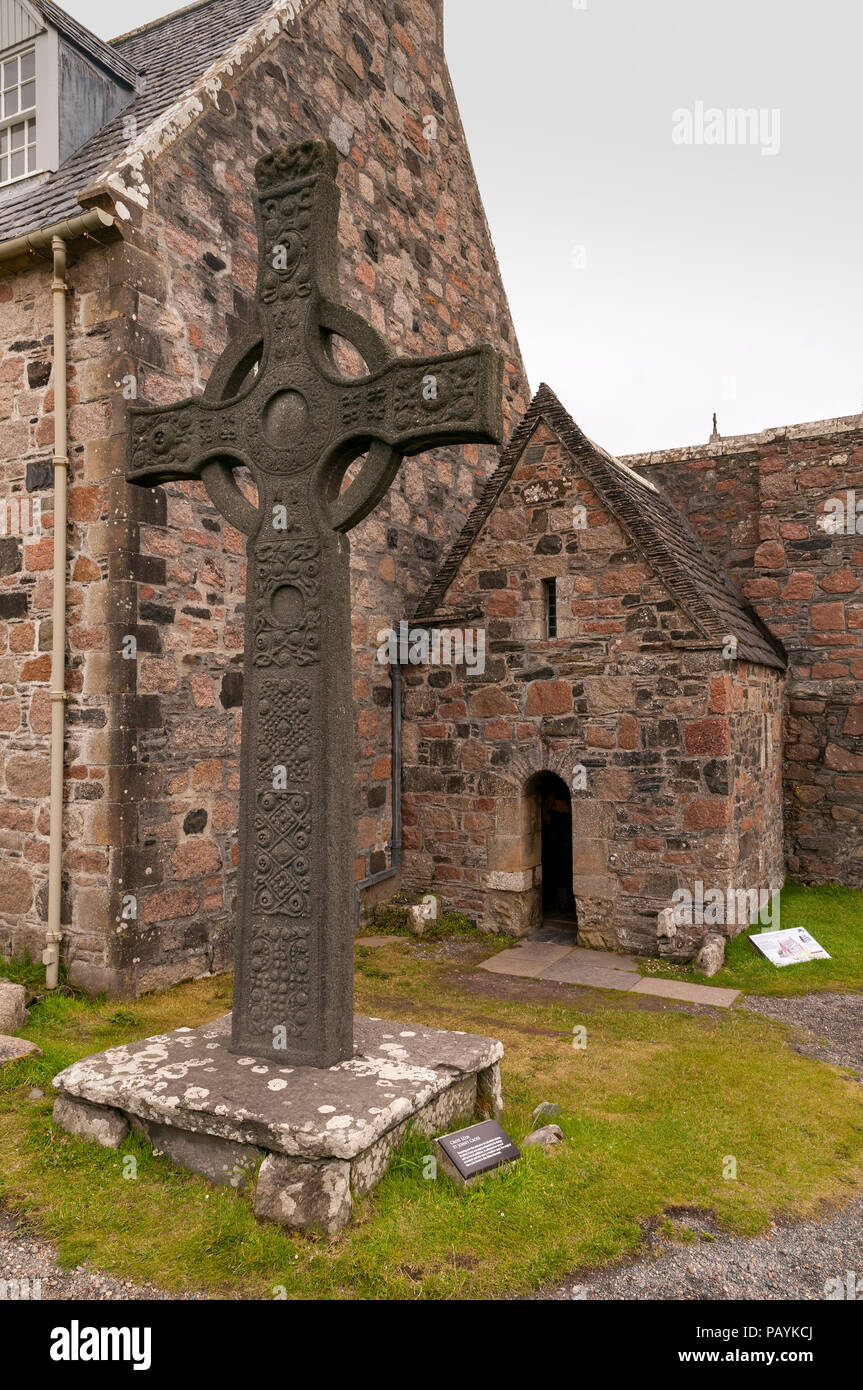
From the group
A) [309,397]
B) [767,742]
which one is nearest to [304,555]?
[309,397]

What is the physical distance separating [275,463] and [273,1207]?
10.7 ft

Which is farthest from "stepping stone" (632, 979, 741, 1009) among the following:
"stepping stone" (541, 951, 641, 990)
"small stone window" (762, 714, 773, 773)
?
"small stone window" (762, 714, 773, 773)

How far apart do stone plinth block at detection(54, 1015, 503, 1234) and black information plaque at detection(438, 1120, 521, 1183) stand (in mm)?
177

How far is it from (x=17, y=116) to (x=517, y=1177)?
9424 millimetres

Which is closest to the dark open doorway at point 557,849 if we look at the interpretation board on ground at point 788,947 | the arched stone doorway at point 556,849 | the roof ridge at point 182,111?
the arched stone doorway at point 556,849

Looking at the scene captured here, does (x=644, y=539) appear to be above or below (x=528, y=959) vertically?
above

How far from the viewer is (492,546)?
31.1 feet

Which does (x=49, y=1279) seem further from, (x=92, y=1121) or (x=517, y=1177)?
(x=517, y=1177)

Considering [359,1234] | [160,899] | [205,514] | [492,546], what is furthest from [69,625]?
[359,1234]

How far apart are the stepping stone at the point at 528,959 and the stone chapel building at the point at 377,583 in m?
0.36

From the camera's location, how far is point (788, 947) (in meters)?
8.29

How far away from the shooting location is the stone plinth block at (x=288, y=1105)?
3600 mm

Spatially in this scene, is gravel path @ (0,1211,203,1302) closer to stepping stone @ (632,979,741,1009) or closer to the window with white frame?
stepping stone @ (632,979,741,1009)

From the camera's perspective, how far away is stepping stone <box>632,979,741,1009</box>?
720cm
